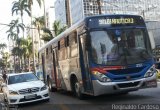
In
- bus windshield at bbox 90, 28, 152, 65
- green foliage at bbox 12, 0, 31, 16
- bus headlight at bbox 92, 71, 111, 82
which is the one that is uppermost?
green foliage at bbox 12, 0, 31, 16

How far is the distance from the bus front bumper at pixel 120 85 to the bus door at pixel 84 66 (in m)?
0.47

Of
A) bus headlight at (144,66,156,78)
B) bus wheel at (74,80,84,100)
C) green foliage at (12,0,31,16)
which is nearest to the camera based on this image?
bus headlight at (144,66,156,78)

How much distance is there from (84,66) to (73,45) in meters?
1.60

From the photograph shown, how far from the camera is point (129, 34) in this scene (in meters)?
13.8

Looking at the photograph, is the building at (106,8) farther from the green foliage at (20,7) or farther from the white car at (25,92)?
the white car at (25,92)

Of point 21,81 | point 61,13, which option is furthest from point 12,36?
point 21,81

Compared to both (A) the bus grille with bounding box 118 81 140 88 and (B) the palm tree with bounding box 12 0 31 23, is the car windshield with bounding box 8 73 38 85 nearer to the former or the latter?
(A) the bus grille with bounding box 118 81 140 88

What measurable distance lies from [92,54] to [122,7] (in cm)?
11070

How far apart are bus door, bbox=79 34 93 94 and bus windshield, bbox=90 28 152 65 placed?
1.81ft

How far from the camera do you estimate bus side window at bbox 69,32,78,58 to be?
49.9ft

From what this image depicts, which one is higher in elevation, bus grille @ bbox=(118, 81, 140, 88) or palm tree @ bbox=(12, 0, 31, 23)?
palm tree @ bbox=(12, 0, 31, 23)

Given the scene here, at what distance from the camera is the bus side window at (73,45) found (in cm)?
1520

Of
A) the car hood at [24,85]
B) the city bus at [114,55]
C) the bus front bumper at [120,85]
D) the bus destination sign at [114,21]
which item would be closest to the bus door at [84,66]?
the city bus at [114,55]

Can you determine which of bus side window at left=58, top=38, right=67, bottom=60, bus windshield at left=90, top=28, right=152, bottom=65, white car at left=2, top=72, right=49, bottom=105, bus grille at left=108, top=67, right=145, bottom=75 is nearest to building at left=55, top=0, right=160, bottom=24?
bus side window at left=58, top=38, right=67, bottom=60
